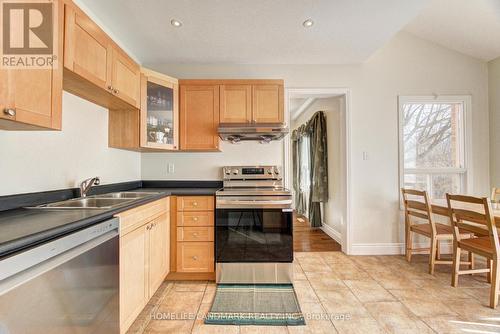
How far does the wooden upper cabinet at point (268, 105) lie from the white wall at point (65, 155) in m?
1.60

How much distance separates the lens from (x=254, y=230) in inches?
88.3

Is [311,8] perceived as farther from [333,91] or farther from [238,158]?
[238,158]

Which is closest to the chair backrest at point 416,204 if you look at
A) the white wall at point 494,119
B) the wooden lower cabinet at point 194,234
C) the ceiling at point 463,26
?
the white wall at point 494,119

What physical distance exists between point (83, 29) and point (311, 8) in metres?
1.75

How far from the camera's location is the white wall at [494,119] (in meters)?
2.91

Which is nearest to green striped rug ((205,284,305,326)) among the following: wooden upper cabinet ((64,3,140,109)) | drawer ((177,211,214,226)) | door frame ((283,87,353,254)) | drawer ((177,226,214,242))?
drawer ((177,226,214,242))

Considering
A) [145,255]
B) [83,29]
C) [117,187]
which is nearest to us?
[83,29]

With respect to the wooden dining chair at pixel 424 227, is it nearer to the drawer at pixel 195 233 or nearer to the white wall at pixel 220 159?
the white wall at pixel 220 159

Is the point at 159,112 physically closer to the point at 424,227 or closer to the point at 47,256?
the point at 47,256

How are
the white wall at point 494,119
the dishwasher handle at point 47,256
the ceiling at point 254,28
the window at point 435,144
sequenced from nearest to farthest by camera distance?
the dishwasher handle at point 47,256, the ceiling at point 254,28, the white wall at point 494,119, the window at point 435,144

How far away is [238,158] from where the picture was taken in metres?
2.97

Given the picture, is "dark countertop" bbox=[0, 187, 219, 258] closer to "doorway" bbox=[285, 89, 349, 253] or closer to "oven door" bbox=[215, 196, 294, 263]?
"oven door" bbox=[215, 196, 294, 263]

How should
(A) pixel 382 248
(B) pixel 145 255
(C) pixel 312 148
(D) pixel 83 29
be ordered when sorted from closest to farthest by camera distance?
(D) pixel 83 29 → (B) pixel 145 255 → (A) pixel 382 248 → (C) pixel 312 148

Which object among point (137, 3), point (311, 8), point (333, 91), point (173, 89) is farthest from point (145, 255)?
point (333, 91)
